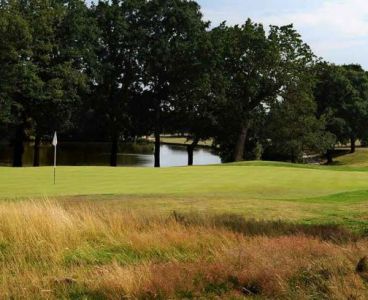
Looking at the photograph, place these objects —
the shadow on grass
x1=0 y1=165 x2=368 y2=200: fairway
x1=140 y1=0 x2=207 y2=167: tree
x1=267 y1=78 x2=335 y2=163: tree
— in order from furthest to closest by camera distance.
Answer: x1=267 y1=78 x2=335 y2=163: tree → x1=140 y1=0 x2=207 y2=167: tree → x1=0 y1=165 x2=368 y2=200: fairway → the shadow on grass

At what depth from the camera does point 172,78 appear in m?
55.2

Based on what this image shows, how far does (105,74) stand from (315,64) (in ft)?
76.6

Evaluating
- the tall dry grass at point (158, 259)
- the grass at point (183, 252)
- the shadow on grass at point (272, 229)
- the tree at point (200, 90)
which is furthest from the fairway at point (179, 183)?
the tree at point (200, 90)

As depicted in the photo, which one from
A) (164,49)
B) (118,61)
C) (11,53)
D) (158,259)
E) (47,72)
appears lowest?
(158,259)

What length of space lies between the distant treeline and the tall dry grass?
4168 cm

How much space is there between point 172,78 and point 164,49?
10.2 ft

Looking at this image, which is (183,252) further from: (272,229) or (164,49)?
(164,49)

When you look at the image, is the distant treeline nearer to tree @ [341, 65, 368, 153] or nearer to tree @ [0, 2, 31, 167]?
tree @ [0, 2, 31, 167]

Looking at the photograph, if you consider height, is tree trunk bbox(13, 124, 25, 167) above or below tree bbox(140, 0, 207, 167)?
below

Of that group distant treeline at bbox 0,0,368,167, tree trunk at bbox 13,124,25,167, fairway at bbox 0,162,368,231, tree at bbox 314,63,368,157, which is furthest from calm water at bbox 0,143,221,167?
fairway at bbox 0,162,368,231

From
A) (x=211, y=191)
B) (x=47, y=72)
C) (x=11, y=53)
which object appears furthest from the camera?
(x=47, y=72)

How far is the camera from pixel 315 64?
59.0 meters

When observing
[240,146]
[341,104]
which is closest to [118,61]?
[240,146]

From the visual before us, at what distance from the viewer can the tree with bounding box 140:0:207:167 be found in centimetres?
5478
